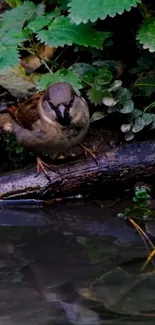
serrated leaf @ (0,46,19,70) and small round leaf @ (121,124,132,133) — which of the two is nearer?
serrated leaf @ (0,46,19,70)

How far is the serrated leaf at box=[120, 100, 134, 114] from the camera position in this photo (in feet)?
16.0

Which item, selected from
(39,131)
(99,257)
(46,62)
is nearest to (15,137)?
(39,131)

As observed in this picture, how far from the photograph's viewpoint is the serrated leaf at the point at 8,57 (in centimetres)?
460

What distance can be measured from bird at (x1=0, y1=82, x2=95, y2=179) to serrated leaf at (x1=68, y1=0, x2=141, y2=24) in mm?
482

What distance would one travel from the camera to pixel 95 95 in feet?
16.2

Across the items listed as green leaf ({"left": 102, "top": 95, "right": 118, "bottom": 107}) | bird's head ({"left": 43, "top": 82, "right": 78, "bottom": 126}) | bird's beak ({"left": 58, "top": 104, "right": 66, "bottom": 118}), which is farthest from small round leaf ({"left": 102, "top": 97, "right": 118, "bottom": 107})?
bird's beak ({"left": 58, "top": 104, "right": 66, "bottom": 118})

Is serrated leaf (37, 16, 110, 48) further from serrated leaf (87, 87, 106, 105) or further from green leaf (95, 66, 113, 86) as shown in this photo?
serrated leaf (87, 87, 106, 105)

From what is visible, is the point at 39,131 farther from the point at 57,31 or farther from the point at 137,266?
the point at 137,266

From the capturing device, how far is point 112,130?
5105 millimetres

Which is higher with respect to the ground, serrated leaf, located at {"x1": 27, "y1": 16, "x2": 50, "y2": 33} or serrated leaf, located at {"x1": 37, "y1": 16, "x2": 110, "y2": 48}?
serrated leaf, located at {"x1": 27, "y1": 16, "x2": 50, "y2": 33}

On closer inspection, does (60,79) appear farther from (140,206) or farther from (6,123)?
(140,206)

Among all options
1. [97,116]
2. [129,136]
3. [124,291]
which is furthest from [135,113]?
[124,291]

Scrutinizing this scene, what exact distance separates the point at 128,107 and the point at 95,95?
0.86 feet

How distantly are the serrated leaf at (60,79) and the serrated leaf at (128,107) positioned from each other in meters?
0.36
